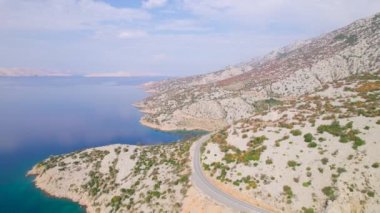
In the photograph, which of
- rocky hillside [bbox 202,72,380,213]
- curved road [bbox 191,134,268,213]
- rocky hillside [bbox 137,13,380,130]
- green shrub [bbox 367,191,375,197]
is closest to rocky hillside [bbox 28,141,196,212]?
curved road [bbox 191,134,268,213]

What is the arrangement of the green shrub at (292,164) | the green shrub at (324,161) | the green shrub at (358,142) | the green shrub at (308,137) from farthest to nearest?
the green shrub at (308,137) → the green shrub at (292,164) → the green shrub at (358,142) → the green shrub at (324,161)

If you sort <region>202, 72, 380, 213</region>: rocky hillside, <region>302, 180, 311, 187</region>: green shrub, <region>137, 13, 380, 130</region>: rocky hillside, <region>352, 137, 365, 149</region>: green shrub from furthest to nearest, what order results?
<region>137, 13, 380, 130</region>: rocky hillside
<region>352, 137, 365, 149</region>: green shrub
<region>302, 180, 311, 187</region>: green shrub
<region>202, 72, 380, 213</region>: rocky hillside

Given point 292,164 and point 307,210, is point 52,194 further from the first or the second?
point 307,210

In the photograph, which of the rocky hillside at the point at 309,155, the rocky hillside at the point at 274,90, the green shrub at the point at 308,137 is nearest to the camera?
the rocky hillside at the point at 309,155

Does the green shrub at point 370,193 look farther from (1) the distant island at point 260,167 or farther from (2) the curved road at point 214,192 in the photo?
(2) the curved road at point 214,192

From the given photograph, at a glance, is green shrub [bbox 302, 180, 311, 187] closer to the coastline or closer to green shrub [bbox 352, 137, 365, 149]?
green shrub [bbox 352, 137, 365, 149]

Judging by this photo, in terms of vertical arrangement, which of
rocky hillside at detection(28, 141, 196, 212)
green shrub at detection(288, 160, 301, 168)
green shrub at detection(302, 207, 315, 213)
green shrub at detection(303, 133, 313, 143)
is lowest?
rocky hillside at detection(28, 141, 196, 212)

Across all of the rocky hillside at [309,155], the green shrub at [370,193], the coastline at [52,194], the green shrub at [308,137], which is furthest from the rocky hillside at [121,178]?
the green shrub at [370,193]

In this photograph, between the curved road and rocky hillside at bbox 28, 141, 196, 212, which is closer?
the curved road

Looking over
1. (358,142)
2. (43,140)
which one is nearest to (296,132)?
(358,142)
